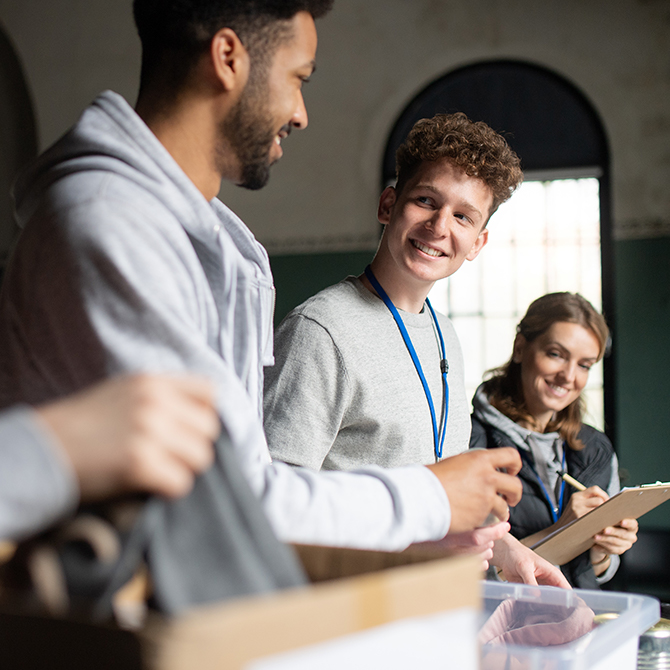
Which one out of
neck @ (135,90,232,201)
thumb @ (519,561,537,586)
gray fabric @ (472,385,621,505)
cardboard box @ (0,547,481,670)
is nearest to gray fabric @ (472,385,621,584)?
gray fabric @ (472,385,621,505)

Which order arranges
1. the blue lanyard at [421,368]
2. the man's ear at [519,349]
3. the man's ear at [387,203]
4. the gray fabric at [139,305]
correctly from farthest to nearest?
the man's ear at [519,349], the man's ear at [387,203], the blue lanyard at [421,368], the gray fabric at [139,305]

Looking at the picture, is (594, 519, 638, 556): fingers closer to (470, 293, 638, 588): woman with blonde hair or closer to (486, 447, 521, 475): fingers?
(470, 293, 638, 588): woman with blonde hair

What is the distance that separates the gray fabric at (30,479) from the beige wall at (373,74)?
4.76 meters

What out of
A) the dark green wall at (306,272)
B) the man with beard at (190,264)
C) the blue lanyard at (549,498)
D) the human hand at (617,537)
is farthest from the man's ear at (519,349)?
the dark green wall at (306,272)

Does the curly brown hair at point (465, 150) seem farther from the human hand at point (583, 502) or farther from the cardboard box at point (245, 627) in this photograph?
the cardboard box at point (245, 627)

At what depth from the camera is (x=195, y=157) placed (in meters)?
0.95

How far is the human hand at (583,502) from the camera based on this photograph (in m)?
2.30

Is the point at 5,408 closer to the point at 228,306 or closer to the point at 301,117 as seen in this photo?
the point at 228,306

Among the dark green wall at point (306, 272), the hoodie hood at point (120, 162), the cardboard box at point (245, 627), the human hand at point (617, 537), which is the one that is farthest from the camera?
the dark green wall at point (306, 272)

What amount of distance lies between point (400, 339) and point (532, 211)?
3.66 metres

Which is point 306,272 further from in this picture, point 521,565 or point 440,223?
point 521,565

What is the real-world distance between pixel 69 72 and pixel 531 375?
14.7 feet

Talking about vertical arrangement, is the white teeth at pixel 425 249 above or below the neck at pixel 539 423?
above

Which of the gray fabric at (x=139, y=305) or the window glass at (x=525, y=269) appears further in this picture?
the window glass at (x=525, y=269)
